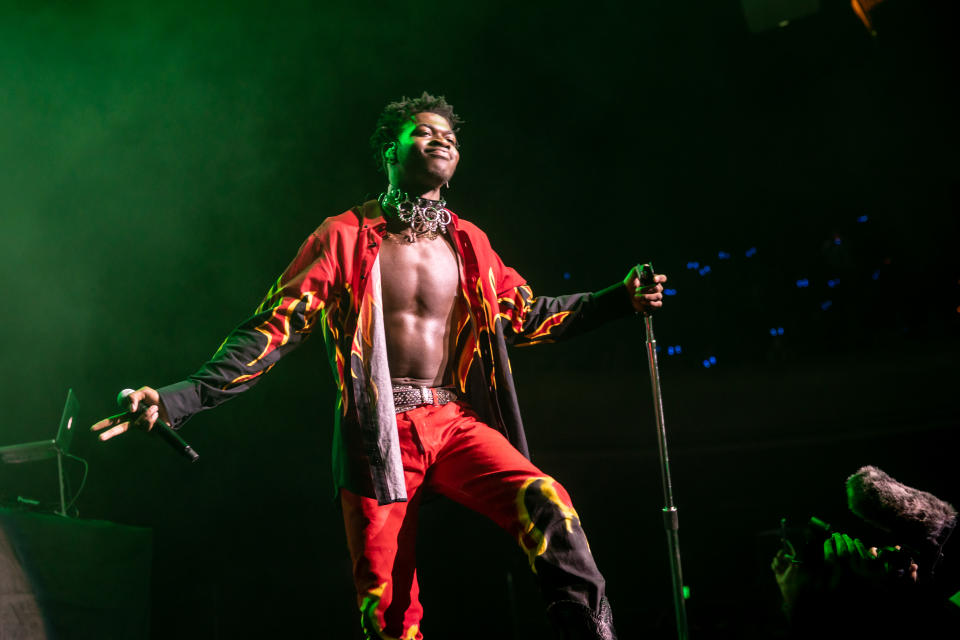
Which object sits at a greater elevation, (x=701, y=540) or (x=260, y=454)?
(x=260, y=454)

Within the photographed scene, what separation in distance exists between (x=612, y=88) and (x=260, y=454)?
313 centimetres

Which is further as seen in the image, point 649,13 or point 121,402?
point 649,13

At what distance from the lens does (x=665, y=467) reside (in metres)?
2.14

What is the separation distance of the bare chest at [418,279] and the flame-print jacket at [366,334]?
0.04m

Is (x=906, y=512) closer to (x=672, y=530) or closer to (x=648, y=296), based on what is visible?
(x=672, y=530)

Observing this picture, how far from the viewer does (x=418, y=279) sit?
2.29 m

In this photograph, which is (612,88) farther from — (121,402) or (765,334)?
(121,402)

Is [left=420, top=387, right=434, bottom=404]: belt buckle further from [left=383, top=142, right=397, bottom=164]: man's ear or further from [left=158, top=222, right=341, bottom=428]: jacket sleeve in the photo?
[left=383, top=142, right=397, bottom=164]: man's ear

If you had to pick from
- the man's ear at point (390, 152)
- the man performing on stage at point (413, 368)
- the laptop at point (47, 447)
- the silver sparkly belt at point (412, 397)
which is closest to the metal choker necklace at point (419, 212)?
the man performing on stage at point (413, 368)

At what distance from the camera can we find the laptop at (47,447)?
3453 millimetres

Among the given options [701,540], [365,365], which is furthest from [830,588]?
[701,540]

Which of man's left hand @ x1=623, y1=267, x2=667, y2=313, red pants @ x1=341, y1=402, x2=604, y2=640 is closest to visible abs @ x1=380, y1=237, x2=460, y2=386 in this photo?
red pants @ x1=341, y1=402, x2=604, y2=640

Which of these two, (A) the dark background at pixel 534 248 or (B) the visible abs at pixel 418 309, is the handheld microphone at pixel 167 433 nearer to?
(B) the visible abs at pixel 418 309

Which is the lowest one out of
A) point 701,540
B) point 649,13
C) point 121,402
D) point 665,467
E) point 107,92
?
point 701,540
